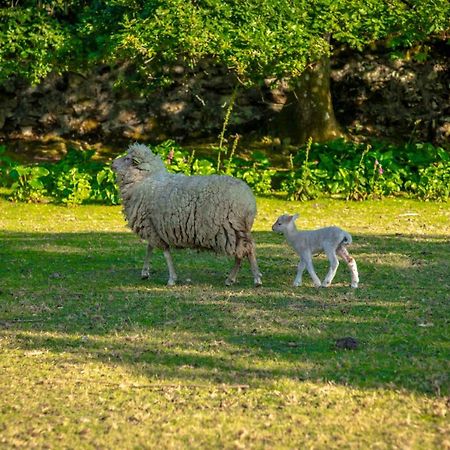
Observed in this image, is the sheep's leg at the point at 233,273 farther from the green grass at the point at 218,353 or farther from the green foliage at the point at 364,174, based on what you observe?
the green foliage at the point at 364,174

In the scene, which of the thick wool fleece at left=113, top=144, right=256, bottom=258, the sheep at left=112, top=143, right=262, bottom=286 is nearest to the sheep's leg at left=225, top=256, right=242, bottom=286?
the sheep at left=112, top=143, right=262, bottom=286

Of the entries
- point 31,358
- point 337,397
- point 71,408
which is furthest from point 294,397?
point 31,358

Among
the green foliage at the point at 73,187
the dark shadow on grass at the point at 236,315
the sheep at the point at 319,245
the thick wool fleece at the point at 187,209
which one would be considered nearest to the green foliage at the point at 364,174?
the green foliage at the point at 73,187

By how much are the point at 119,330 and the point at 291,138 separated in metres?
13.9

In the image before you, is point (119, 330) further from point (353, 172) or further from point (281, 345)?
point (353, 172)

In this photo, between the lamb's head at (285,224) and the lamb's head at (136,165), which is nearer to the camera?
the lamb's head at (285,224)

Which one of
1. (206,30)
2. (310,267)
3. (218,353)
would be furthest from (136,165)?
(206,30)

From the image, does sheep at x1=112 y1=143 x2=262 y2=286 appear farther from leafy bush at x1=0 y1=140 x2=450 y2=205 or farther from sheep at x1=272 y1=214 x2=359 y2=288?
leafy bush at x1=0 y1=140 x2=450 y2=205

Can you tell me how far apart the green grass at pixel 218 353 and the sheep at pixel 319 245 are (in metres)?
0.21

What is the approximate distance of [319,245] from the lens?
1136cm

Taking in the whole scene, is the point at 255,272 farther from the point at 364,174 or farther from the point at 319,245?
the point at 364,174

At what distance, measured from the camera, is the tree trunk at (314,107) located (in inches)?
872

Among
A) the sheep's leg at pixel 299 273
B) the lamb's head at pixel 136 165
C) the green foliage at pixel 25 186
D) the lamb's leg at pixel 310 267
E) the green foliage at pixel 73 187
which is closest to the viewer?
the lamb's leg at pixel 310 267

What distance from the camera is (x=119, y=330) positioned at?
9.30 meters
